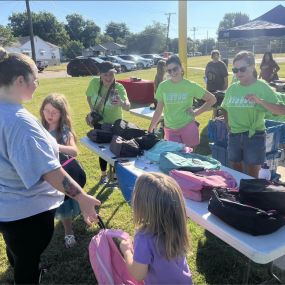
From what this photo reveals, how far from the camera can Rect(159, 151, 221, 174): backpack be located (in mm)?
2858

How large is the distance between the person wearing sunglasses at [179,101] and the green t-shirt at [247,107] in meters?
0.55

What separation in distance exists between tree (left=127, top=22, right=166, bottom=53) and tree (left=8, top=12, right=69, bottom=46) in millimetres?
15116

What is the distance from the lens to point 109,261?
2025 millimetres

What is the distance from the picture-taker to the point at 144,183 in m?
1.80

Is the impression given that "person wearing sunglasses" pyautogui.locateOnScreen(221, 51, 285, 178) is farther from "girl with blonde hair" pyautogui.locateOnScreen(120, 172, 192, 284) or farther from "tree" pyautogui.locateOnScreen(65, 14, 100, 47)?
"tree" pyautogui.locateOnScreen(65, 14, 100, 47)

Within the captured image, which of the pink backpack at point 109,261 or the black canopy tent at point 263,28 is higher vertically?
the black canopy tent at point 263,28

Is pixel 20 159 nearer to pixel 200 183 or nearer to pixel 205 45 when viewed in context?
pixel 200 183

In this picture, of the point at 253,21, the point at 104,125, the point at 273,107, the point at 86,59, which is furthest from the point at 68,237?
the point at 86,59

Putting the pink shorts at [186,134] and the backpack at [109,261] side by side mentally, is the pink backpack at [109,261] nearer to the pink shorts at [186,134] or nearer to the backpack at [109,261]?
the backpack at [109,261]

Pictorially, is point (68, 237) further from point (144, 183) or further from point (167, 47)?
point (167, 47)

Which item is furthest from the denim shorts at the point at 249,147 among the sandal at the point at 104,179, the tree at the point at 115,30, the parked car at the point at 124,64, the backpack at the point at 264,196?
the tree at the point at 115,30

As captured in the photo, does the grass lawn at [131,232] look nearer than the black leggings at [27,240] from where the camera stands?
No

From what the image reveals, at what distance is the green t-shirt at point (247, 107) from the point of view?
3338 millimetres

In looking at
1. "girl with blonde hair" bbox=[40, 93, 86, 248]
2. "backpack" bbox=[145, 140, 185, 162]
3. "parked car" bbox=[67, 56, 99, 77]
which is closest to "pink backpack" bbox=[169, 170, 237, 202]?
"backpack" bbox=[145, 140, 185, 162]
